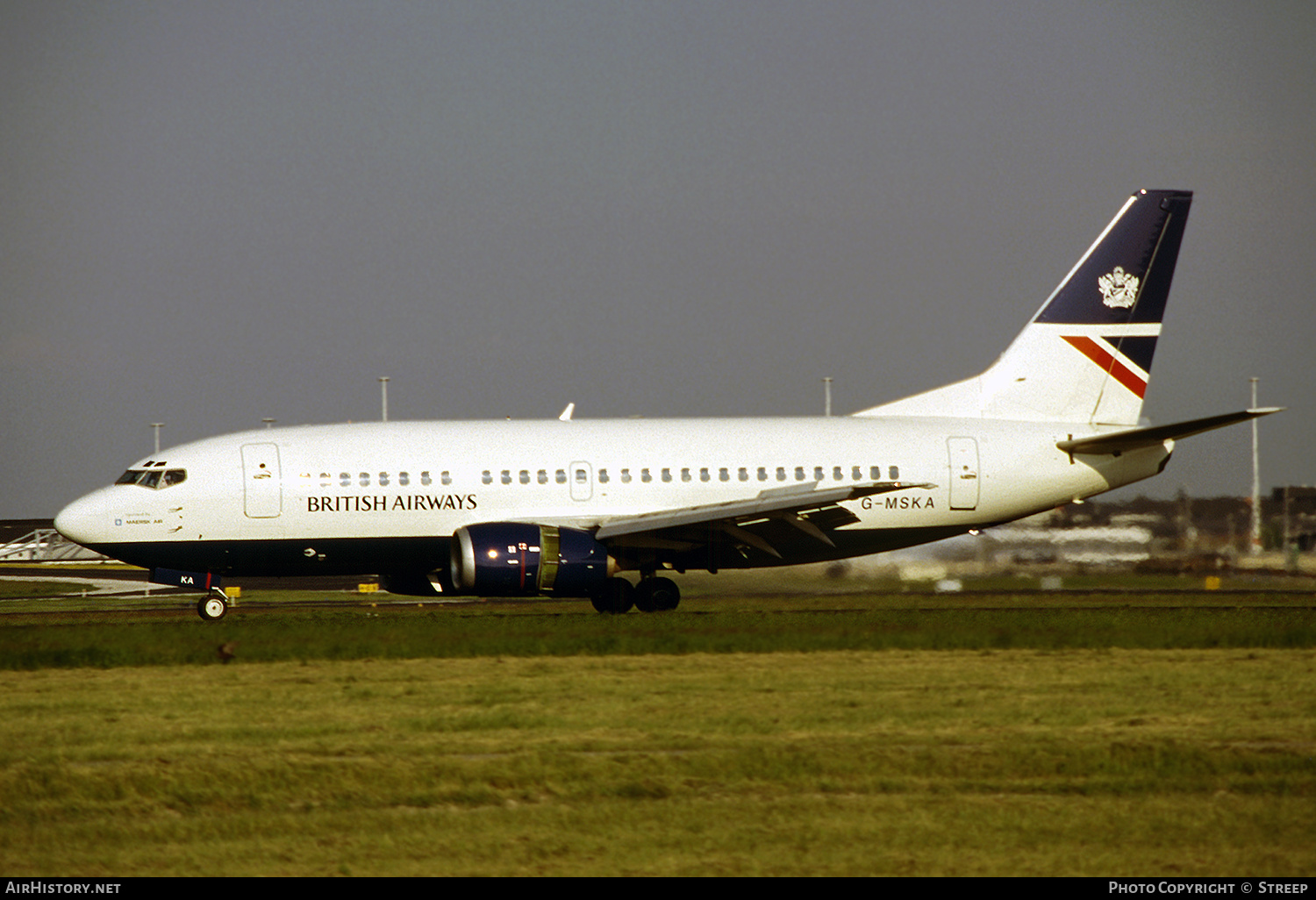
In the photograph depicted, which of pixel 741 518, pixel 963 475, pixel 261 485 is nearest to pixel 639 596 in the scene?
pixel 741 518

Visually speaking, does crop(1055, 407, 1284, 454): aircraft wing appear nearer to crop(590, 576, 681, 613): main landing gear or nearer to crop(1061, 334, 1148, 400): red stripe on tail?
crop(1061, 334, 1148, 400): red stripe on tail

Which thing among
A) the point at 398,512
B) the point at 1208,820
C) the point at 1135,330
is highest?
the point at 1135,330

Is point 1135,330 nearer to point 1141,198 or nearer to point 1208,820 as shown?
point 1141,198

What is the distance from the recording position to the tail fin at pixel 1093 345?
28406 mm

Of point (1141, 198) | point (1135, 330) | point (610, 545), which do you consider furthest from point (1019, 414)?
point (610, 545)

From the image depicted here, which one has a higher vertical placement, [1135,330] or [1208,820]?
[1135,330]

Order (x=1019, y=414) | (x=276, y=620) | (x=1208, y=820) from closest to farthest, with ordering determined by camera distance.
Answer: (x=1208, y=820), (x=276, y=620), (x=1019, y=414)

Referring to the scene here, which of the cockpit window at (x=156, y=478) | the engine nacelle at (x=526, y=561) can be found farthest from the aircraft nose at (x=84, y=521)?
the engine nacelle at (x=526, y=561)

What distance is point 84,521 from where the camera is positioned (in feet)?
81.3

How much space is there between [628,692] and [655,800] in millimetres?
5346

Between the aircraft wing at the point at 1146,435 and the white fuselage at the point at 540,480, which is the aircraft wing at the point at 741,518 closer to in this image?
the white fuselage at the point at 540,480

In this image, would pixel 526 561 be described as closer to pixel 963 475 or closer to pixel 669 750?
pixel 963 475

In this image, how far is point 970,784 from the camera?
1009cm
